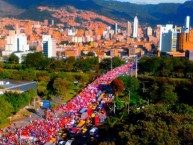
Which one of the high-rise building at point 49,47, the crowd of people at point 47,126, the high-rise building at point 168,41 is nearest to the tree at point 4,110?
the crowd of people at point 47,126

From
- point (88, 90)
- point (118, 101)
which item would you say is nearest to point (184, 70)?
point (88, 90)

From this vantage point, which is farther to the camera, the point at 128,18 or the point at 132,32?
the point at 128,18

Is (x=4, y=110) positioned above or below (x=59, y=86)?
below

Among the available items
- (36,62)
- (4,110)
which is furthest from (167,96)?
(36,62)

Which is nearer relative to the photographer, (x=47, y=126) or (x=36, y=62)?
(x=47, y=126)

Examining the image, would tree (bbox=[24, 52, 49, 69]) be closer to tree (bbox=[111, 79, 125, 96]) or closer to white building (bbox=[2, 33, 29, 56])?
tree (bbox=[111, 79, 125, 96])

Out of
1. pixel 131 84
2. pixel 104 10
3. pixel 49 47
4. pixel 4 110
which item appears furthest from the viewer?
pixel 104 10

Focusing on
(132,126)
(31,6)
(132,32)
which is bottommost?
(132,126)

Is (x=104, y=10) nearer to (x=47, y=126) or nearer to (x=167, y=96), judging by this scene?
(x=167, y=96)

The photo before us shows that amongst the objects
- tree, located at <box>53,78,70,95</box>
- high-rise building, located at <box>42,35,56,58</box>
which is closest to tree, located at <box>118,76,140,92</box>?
tree, located at <box>53,78,70,95</box>

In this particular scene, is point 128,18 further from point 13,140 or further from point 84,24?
point 13,140

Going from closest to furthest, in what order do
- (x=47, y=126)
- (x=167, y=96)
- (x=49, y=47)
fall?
(x=47, y=126)
(x=167, y=96)
(x=49, y=47)
